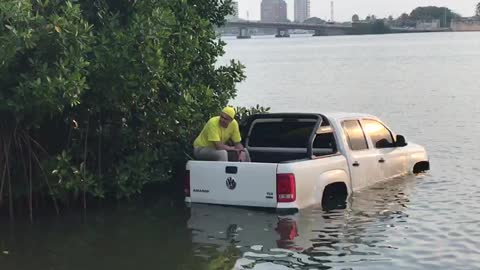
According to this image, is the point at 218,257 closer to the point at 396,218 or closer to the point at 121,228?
the point at 121,228

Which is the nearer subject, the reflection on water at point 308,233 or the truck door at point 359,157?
the reflection on water at point 308,233

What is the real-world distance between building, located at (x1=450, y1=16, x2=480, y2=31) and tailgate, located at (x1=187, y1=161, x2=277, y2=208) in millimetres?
165177

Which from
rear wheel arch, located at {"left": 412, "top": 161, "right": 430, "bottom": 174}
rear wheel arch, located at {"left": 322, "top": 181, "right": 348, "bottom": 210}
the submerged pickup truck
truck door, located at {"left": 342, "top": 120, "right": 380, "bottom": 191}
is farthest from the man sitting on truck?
rear wheel arch, located at {"left": 412, "top": 161, "right": 430, "bottom": 174}

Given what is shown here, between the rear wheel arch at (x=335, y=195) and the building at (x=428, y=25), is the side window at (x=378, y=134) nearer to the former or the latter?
the rear wheel arch at (x=335, y=195)

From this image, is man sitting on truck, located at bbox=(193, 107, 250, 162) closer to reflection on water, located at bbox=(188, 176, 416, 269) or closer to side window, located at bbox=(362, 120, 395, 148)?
reflection on water, located at bbox=(188, 176, 416, 269)

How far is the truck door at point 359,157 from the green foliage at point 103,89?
8.19ft

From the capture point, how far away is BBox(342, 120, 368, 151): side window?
11.2 metres

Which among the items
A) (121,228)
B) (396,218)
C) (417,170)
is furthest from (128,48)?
(417,170)

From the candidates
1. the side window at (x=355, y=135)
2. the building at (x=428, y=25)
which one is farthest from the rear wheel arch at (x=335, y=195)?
the building at (x=428, y=25)

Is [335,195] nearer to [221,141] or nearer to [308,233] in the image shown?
[308,233]

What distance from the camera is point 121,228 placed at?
10594 millimetres

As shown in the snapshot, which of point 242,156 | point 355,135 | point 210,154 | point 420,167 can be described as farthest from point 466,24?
point 210,154

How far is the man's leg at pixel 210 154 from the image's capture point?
1074 centimetres

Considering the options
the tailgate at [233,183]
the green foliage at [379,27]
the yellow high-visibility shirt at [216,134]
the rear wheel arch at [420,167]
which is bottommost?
the rear wheel arch at [420,167]
